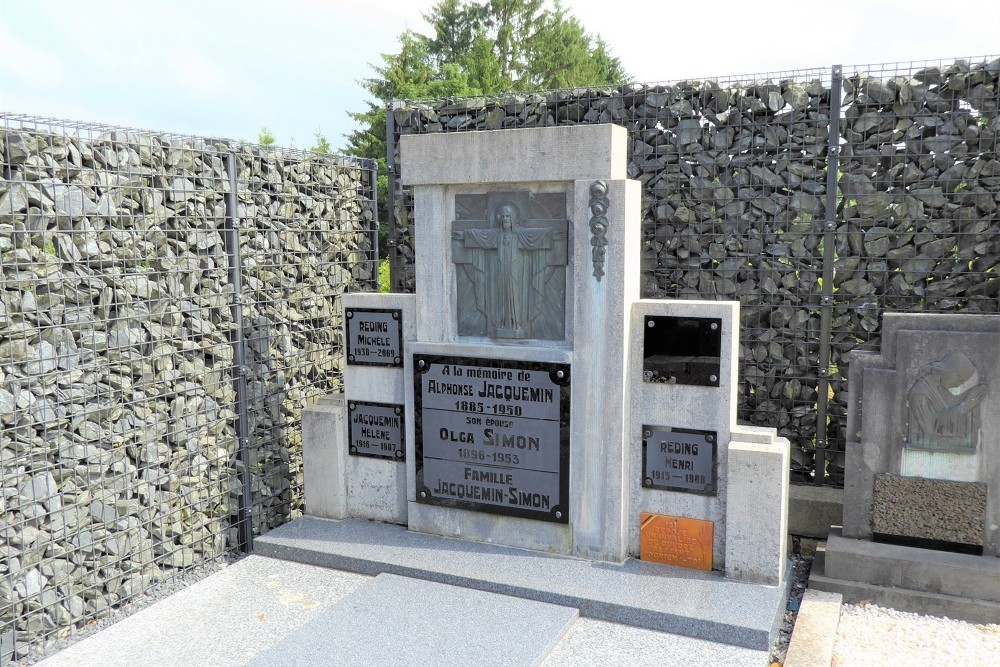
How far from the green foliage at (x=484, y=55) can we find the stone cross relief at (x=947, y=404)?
72.9ft

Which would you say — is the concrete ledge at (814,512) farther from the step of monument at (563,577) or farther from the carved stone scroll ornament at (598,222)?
the carved stone scroll ornament at (598,222)

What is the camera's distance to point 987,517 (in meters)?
5.41

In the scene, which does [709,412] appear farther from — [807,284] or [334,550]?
[334,550]

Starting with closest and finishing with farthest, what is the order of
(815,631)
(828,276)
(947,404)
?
(815,631), (947,404), (828,276)

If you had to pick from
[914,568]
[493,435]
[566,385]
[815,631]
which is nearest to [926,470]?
[914,568]

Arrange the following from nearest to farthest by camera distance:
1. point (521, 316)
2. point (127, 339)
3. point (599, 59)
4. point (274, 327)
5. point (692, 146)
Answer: point (127, 339)
point (521, 316)
point (274, 327)
point (692, 146)
point (599, 59)

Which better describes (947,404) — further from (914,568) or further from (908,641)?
(908,641)

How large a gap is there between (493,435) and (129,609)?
2690 mm

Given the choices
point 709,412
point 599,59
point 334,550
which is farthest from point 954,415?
point 599,59

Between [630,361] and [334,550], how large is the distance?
2506 mm

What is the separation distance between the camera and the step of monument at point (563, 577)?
191 inches

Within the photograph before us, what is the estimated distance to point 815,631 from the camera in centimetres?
494

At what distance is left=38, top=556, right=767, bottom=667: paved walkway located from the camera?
4477mm

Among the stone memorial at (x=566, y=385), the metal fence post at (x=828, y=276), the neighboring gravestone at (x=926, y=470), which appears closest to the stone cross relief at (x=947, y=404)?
the neighboring gravestone at (x=926, y=470)
